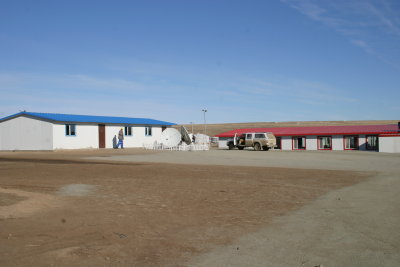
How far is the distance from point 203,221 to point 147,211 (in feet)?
5.07

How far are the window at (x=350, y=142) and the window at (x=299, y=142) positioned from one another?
190 inches

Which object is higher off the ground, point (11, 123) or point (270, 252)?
point (11, 123)

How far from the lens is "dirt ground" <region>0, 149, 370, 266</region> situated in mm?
5689

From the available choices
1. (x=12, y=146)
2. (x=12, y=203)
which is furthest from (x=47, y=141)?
(x=12, y=203)

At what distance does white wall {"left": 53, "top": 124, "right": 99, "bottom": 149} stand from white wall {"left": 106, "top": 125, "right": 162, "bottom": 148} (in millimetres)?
1816

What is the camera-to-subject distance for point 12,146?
41.9m

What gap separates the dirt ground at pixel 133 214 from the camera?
18.7 feet

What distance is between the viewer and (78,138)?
4134cm

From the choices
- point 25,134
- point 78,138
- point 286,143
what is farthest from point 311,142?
point 25,134

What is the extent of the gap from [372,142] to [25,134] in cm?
3802

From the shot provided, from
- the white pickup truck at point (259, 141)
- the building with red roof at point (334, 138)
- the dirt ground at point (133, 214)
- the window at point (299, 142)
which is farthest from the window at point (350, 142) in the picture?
the dirt ground at point (133, 214)

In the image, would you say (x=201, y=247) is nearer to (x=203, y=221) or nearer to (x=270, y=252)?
(x=270, y=252)

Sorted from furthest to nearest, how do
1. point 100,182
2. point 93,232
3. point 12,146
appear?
point 12,146, point 100,182, point 93,232

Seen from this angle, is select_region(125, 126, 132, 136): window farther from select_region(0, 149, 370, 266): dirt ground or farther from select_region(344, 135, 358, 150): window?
select_region(0, 149, 370, 266): dirt ground
